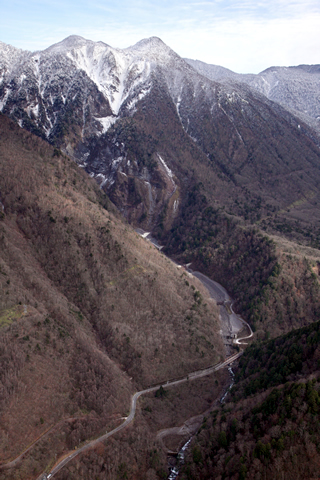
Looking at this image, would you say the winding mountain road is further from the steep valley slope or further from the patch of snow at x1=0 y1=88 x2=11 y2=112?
the patch of snow at x1=0 y1=88 x2=11 y2=112

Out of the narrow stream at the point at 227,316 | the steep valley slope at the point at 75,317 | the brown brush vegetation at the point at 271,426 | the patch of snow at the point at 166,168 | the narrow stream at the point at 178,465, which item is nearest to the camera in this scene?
the brown brush vegetation at the point at 271,426

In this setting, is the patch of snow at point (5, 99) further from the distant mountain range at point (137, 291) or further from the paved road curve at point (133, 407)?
the paved road curve at point (133, 407)

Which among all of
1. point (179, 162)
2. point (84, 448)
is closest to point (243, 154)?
point (179, 162)

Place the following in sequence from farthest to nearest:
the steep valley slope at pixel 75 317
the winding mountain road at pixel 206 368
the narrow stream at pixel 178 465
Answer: the steep valley slope at pixel 75 317 → the narrow stream at pixel 178 465 → the winding mountain road at pixel 206 368

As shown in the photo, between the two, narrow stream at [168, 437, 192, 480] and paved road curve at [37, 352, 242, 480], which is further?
narrow stream at [168, 437, 192, 480]

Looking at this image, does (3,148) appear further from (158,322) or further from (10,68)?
(10,68)

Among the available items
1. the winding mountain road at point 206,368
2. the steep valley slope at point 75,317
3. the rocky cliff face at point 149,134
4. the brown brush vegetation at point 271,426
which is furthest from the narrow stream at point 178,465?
the rocky cliff face at point 149,134

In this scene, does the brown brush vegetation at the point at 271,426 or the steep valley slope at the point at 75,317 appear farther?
the steep valley slope at the point at 75,317

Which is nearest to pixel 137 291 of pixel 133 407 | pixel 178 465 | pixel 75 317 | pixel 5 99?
pixel 75 317

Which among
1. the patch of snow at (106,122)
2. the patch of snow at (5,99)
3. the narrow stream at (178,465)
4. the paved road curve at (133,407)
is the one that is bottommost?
the narrow stream at (178,465)

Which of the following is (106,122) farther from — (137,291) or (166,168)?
(137,291)

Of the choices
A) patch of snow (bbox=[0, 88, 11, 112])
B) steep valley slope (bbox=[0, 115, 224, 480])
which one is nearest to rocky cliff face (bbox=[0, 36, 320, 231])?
patch of snow (bbox=[0, 88, 11, 112])
